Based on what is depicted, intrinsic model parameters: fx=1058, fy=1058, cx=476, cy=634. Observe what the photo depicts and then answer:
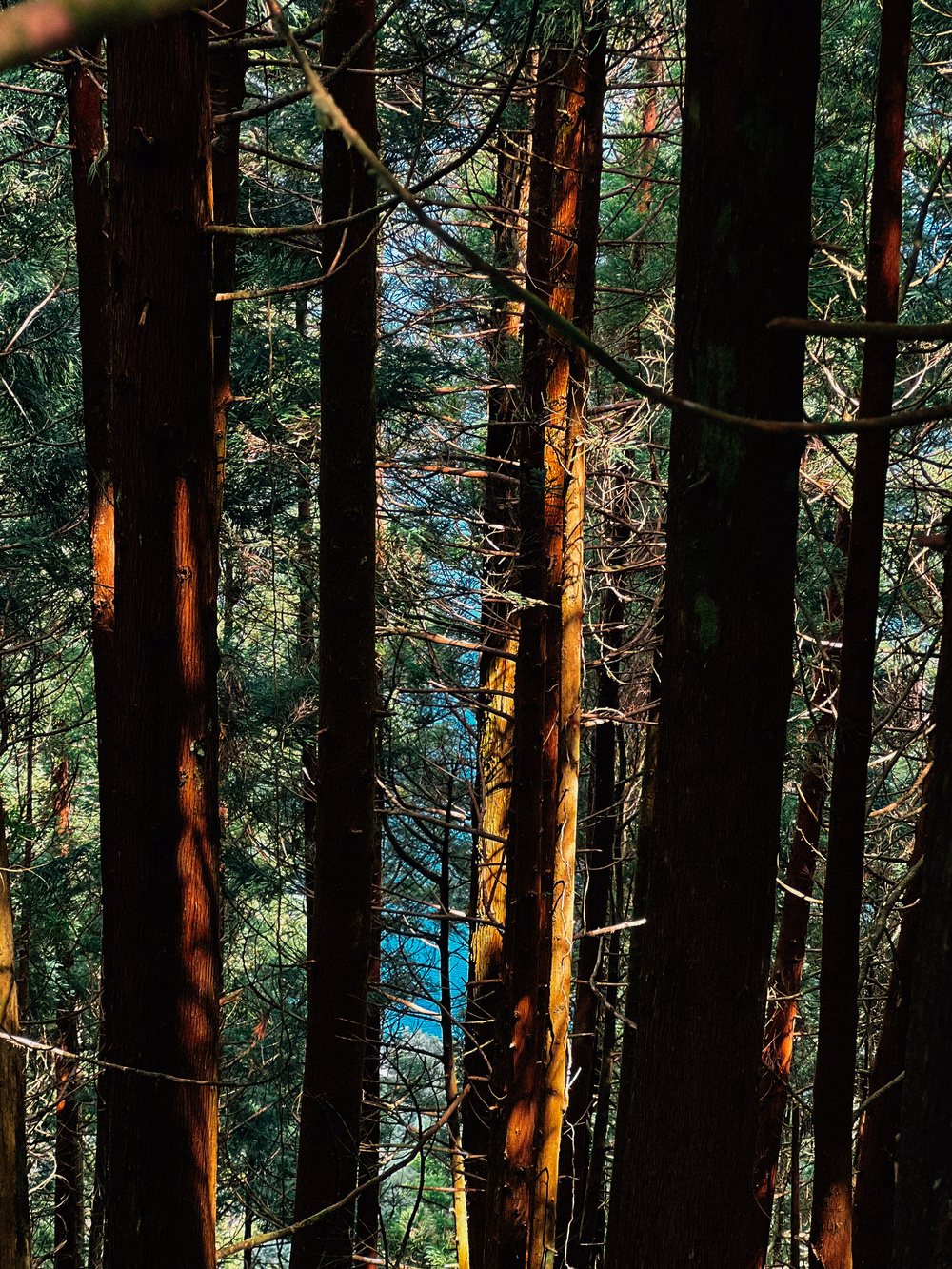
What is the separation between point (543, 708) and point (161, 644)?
338 cm

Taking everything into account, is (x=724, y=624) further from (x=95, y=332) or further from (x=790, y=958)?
(x=790, y=958)

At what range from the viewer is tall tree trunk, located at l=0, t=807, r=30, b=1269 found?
1930mm

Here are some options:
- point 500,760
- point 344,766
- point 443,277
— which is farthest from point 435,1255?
point 344,766

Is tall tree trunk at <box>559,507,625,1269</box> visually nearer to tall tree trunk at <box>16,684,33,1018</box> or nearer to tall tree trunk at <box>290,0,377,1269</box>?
tall tree trunk at <box>16,684,33,1018</box>

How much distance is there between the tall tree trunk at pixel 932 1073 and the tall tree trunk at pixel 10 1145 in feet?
5.18

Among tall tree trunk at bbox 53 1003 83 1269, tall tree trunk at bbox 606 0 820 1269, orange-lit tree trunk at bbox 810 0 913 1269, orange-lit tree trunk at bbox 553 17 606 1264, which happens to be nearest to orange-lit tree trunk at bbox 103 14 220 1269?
tall tree trunk at bbox 606 0 820 1269

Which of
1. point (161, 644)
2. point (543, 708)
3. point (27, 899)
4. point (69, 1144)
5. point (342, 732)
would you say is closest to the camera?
point (161, 644)

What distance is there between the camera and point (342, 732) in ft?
12.7

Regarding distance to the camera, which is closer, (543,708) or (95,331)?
(95,331)

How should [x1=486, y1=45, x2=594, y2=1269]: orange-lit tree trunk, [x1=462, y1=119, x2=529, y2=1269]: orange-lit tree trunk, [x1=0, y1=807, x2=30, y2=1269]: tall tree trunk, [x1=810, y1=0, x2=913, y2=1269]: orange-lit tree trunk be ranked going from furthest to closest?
1. [x1=462, y1=119, x2=529, y2=1269]: orange-lit tree trunk
2. [x1=486, y1=45, x2=594, y2=1269]: orange-lit tree trunk
3. [x1=810, y1=0, x2=913, y2=1269]: orange-lit tree trunk
4. [x1=0, y1=807, x2=30, y2=1269]: tall tree trunk

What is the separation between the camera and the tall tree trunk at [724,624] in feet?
6.63

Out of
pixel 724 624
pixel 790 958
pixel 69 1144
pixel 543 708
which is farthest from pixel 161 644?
pixel 69 1144

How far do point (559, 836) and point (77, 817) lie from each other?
12.2 metres

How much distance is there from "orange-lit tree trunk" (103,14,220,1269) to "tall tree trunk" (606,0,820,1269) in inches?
49.4
